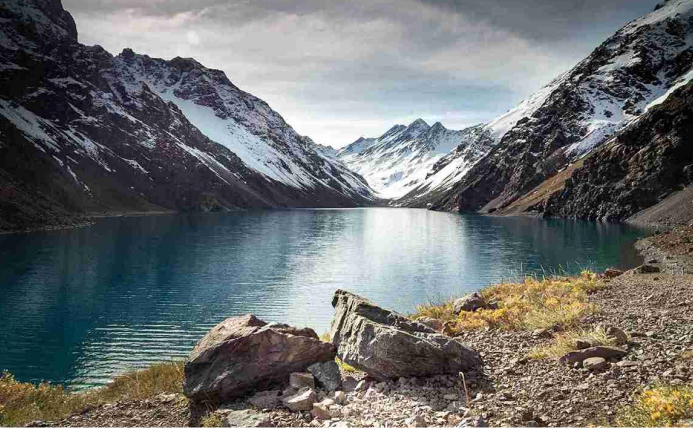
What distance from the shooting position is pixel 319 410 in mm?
9617

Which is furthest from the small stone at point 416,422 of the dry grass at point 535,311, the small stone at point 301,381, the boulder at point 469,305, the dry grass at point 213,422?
the boulder at point 469,305

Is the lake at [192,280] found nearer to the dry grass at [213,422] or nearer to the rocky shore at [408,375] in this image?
the rocky shore at [408,375]

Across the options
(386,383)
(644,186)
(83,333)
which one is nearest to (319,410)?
(386,383)

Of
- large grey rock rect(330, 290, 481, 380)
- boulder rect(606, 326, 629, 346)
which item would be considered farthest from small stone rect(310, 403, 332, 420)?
boulder rect(606, 326, 629, 346)

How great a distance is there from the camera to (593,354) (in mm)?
9539

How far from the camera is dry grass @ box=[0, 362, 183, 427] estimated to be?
12375mm

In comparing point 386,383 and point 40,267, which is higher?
point 386,383

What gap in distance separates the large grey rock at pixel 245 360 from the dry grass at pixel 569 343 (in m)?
5.35

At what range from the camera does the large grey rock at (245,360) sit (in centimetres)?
1109

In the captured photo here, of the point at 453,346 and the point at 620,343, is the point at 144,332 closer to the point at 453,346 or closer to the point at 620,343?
the point at 453,346

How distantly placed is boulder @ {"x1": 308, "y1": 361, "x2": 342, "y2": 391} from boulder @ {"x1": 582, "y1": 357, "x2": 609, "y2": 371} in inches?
222

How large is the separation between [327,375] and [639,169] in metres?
142

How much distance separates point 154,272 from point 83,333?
26326mm

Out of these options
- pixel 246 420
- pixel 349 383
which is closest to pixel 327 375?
pixel 349 383
